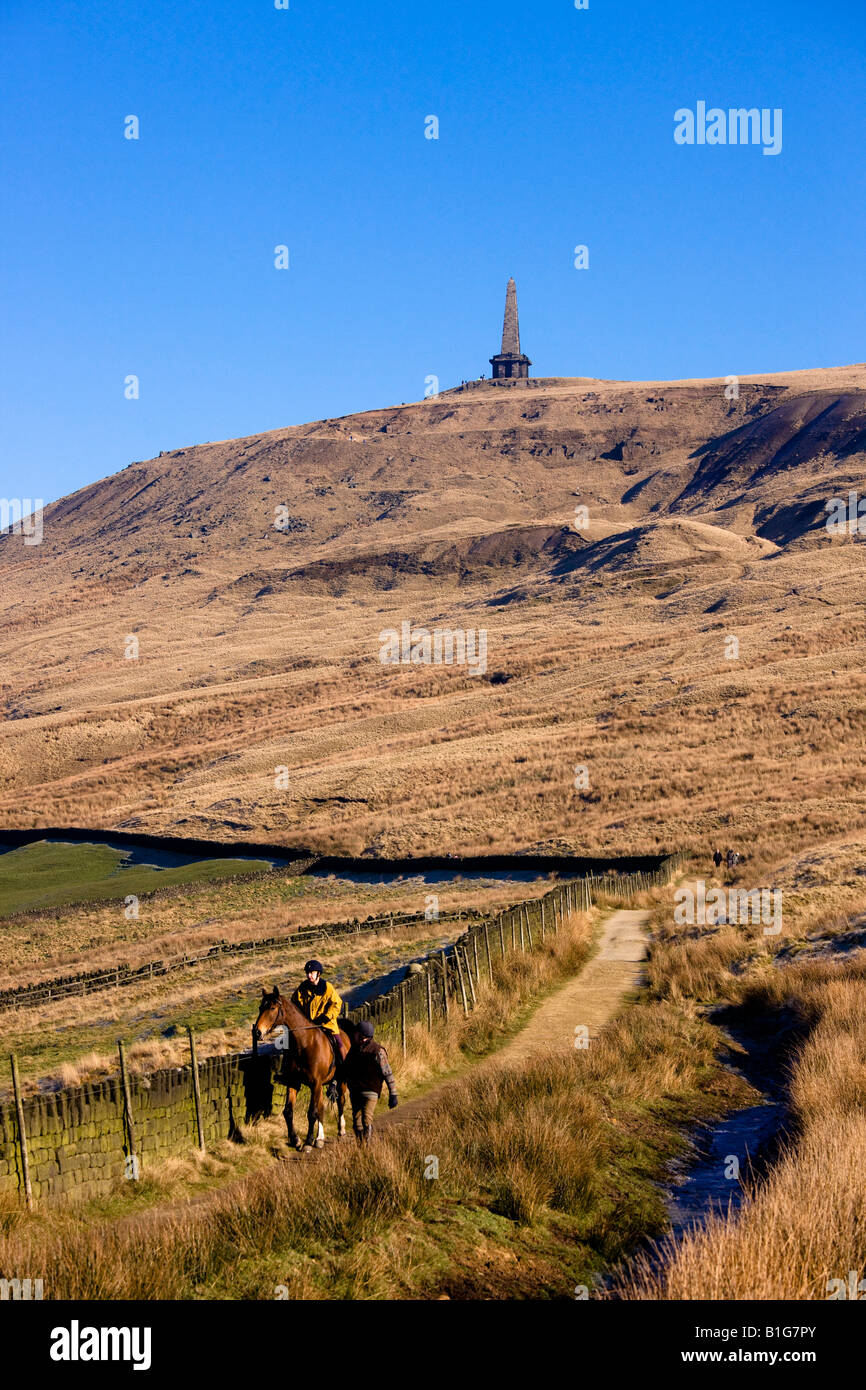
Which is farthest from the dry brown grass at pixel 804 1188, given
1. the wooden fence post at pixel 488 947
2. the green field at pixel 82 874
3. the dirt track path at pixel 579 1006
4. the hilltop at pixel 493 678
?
the green field at pixel 82 874

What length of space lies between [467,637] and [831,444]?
8599 cm

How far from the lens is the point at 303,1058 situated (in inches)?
493

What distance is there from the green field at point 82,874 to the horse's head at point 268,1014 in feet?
112

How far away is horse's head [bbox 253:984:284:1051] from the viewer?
11930 mm

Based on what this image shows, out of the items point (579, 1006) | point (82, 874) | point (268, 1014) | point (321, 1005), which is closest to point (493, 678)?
point (82, 874)

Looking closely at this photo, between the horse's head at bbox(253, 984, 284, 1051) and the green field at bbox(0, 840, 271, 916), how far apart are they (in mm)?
34010

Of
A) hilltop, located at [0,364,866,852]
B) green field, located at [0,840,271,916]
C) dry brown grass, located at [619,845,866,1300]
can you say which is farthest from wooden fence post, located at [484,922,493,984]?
green field, located at [0,840,271,916]

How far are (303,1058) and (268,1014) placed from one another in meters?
0.88

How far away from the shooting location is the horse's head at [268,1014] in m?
11.9

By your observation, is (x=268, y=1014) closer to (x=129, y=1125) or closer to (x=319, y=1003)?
(x=319, y=1003)

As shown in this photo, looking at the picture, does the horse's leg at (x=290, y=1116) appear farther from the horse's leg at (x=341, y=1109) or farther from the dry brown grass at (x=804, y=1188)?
the dry brown grass at (x=804, y=1188)

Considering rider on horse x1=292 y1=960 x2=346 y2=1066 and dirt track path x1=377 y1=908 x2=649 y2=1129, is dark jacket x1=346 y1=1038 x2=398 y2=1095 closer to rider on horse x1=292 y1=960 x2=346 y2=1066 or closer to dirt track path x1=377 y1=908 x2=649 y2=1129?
rider on horse x1=292 y1=960 x2=346 y2=1066

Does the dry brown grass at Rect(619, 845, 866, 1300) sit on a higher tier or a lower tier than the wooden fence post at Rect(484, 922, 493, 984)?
higher

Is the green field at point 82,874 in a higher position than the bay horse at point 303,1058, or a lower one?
lower
